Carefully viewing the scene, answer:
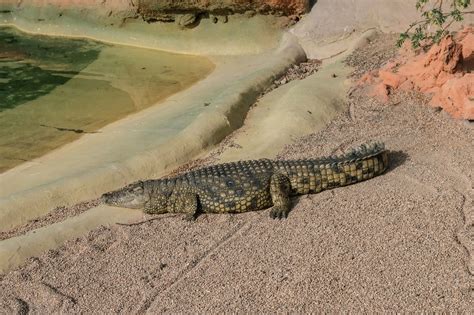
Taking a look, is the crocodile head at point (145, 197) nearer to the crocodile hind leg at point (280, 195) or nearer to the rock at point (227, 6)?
the crocodile hind leg at point (280, 195)

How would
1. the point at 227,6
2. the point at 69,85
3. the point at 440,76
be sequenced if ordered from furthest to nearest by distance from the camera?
1. the point at 227,6
2. the point at 69,85
3. the point at 440,76

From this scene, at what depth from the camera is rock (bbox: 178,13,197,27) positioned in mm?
11891

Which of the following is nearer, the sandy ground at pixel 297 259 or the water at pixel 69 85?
the sandy ground at pixel 297 259

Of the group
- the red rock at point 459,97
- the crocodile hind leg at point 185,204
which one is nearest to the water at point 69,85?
the crocodile hind leg at point 185,204

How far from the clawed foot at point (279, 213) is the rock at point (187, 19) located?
7.33 m

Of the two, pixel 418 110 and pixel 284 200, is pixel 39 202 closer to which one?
pixel 284 200

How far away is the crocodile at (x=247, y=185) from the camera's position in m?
5.52

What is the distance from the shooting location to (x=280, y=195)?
546cm

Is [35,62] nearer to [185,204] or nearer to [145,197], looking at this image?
[145,197]

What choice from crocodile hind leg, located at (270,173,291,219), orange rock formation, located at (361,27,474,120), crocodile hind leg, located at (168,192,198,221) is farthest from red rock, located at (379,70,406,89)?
crocodile hind leg, located at (168,192,198,221)

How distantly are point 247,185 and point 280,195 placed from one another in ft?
A: 1.04

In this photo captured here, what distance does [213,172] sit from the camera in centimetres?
573

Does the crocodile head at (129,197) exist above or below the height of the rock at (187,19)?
below

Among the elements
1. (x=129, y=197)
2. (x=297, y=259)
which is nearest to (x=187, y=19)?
(x=129, y=197)
